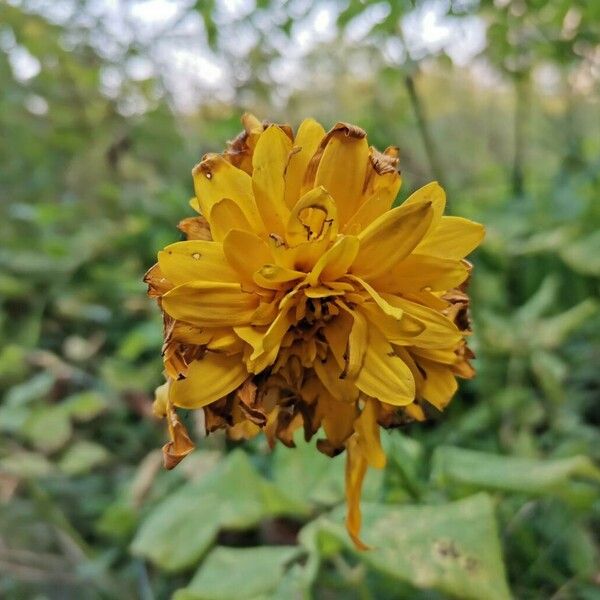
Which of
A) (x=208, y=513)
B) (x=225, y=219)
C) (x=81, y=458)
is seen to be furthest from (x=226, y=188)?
(x=81, y=458)

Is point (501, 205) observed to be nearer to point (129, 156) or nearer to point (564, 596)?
point (564, 596)

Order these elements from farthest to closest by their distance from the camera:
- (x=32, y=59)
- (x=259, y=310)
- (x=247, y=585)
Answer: (x=32, y=59)
(x=247, y=585)
(x=259, y=310)

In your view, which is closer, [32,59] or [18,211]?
[18,211]

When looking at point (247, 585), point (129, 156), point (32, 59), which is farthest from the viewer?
point (129, 156)

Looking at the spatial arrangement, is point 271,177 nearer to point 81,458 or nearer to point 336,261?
point 336,261

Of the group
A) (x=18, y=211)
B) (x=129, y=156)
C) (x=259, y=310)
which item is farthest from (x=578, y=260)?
(x=129, y=156)

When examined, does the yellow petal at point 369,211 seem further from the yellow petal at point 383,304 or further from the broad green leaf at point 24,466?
the broad green leaf at point 24,466

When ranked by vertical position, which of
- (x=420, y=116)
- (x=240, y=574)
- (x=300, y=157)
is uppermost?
(x=420, y=116)
